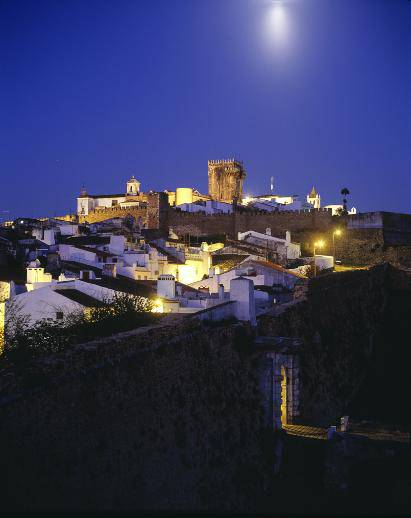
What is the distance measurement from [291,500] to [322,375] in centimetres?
554

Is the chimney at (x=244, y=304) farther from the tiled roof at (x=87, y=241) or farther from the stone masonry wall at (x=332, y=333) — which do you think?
the tiled roof at (x=87, y=241)

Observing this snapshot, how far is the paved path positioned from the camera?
1088 cm

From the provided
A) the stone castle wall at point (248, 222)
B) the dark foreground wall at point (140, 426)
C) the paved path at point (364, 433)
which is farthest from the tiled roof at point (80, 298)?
the stone castle wall at point (248, 222)

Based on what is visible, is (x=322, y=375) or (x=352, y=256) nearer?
(x=322, y=375)

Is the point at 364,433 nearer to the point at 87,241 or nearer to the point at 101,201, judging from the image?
the point at 87,241

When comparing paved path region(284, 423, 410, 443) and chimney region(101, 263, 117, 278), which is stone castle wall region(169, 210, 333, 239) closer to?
chimney region(101, 263, 117, 278)

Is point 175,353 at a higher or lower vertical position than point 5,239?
lower

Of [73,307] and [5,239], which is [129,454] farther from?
[5,239]

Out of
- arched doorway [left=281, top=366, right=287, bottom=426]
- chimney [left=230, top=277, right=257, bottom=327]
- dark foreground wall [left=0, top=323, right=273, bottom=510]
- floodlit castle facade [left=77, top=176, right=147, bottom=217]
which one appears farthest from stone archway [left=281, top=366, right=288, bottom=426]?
floodlit castle facade [left=77, top=176, right=147, bottom=217]

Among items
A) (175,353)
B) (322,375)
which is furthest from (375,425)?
(175,353)

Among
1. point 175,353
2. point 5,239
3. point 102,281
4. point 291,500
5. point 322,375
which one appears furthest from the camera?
point 5,239

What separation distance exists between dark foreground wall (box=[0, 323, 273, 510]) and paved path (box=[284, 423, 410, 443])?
3.01ft

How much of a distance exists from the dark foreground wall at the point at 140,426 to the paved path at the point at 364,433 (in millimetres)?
918

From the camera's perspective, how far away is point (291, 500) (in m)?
10.6
